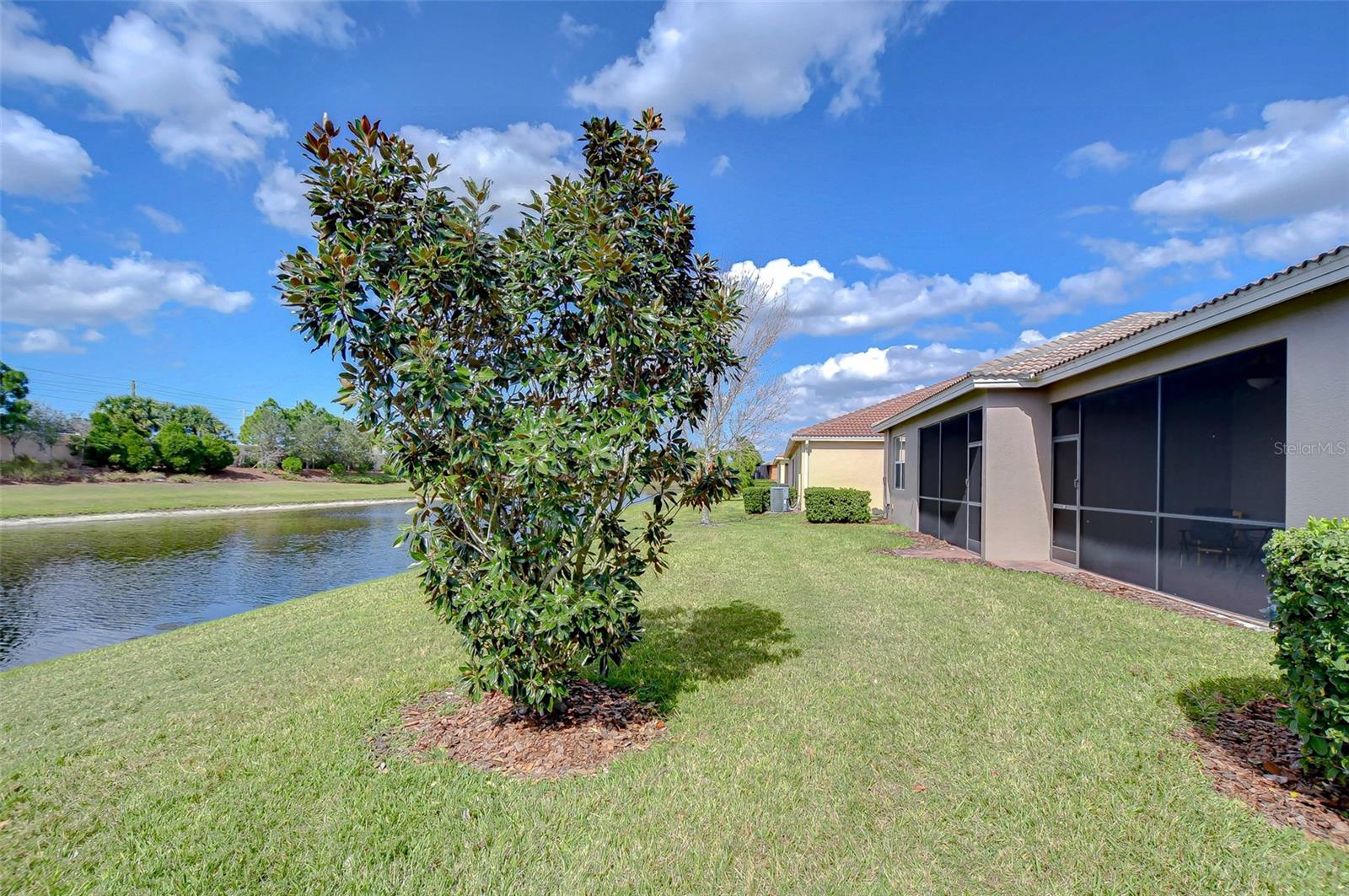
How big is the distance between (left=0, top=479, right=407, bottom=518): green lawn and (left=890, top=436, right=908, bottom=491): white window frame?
2755 cm

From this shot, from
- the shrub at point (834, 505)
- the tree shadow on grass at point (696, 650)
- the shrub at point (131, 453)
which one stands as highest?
the shrub at point (131, 453)

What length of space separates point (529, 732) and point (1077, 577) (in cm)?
887

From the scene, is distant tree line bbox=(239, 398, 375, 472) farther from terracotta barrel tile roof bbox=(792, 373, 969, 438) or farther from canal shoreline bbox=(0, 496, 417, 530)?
terracotta barrel tile roof bbox=(792, 373, 969, 438)

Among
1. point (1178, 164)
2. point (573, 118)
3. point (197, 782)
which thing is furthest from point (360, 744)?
point (1178, 164)

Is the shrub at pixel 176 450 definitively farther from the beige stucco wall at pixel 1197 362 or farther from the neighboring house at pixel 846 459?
the beige stucco wall at pixel 1197 362

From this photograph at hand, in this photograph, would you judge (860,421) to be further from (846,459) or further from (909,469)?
(909,469)

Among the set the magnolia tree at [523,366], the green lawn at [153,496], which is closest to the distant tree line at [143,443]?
the green lawn at [153,496]

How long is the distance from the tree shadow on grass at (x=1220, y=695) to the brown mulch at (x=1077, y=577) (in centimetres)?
224

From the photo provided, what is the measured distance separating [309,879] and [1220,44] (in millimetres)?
13258

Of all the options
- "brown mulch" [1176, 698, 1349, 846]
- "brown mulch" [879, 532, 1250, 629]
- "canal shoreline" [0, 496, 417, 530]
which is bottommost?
"canal shoreline" [0, 496, 417, 530]

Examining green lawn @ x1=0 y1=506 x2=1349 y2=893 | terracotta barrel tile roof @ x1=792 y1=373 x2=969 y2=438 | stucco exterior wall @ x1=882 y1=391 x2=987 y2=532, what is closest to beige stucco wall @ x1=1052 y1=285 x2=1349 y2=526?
green lawn @ x1=0 y1=506 x2=1349 y2=893

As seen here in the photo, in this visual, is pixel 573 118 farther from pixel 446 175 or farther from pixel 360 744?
pixel 360 744

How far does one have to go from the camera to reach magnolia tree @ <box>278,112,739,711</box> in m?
3.38

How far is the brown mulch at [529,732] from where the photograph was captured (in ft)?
11.7
